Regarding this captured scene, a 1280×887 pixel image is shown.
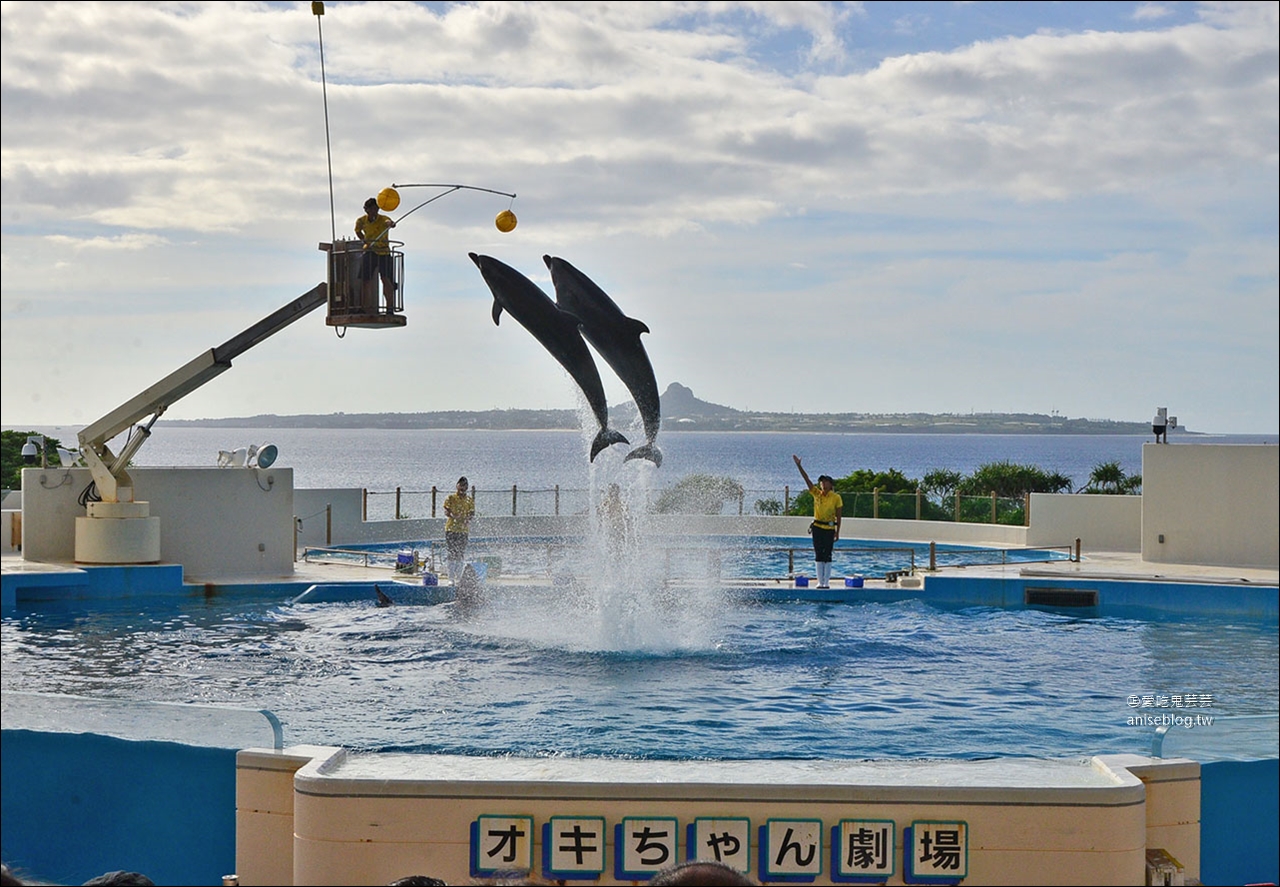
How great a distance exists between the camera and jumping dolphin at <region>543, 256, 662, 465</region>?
33.8 ft

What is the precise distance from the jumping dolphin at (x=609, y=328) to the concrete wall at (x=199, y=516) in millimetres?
5769

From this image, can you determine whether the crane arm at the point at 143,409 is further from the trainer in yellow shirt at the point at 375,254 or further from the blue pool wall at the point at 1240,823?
the blue pool wall at the point at 1240,823

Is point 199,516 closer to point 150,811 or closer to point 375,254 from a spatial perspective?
point 375,254

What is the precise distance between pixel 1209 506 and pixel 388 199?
377 inches

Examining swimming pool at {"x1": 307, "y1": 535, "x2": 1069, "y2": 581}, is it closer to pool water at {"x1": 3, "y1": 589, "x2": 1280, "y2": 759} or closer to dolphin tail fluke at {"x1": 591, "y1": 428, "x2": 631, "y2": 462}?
pool water at {"x1": 3, "y1": 589, "x2": 1280, "y2": 759}

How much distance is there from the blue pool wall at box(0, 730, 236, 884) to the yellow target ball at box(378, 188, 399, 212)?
18.8 ft

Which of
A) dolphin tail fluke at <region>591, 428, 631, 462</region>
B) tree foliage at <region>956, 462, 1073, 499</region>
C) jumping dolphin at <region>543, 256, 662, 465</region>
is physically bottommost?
tree foliage at <region>956, 462, 1073, 499</region>

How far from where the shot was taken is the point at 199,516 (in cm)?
1441

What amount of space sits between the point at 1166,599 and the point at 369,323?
8552mm

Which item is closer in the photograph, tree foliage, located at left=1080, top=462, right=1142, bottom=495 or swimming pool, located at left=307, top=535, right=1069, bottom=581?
swimming pool, located at left=307, top=535, right=1069, bottom=581

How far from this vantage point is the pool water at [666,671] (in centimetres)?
704

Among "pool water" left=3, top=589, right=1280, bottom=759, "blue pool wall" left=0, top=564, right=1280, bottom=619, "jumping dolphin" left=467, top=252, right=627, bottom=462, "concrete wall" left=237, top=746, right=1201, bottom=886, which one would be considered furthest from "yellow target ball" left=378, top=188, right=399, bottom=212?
"concrete wall" left=237, top=746, right=1201, bottom=886

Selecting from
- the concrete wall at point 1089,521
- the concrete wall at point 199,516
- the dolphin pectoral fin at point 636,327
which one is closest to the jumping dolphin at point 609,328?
the dolphin pectoral fin at point 636,327

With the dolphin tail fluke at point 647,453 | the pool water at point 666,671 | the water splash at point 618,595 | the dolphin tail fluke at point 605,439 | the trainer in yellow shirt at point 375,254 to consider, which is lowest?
the pool water at point 666,671
